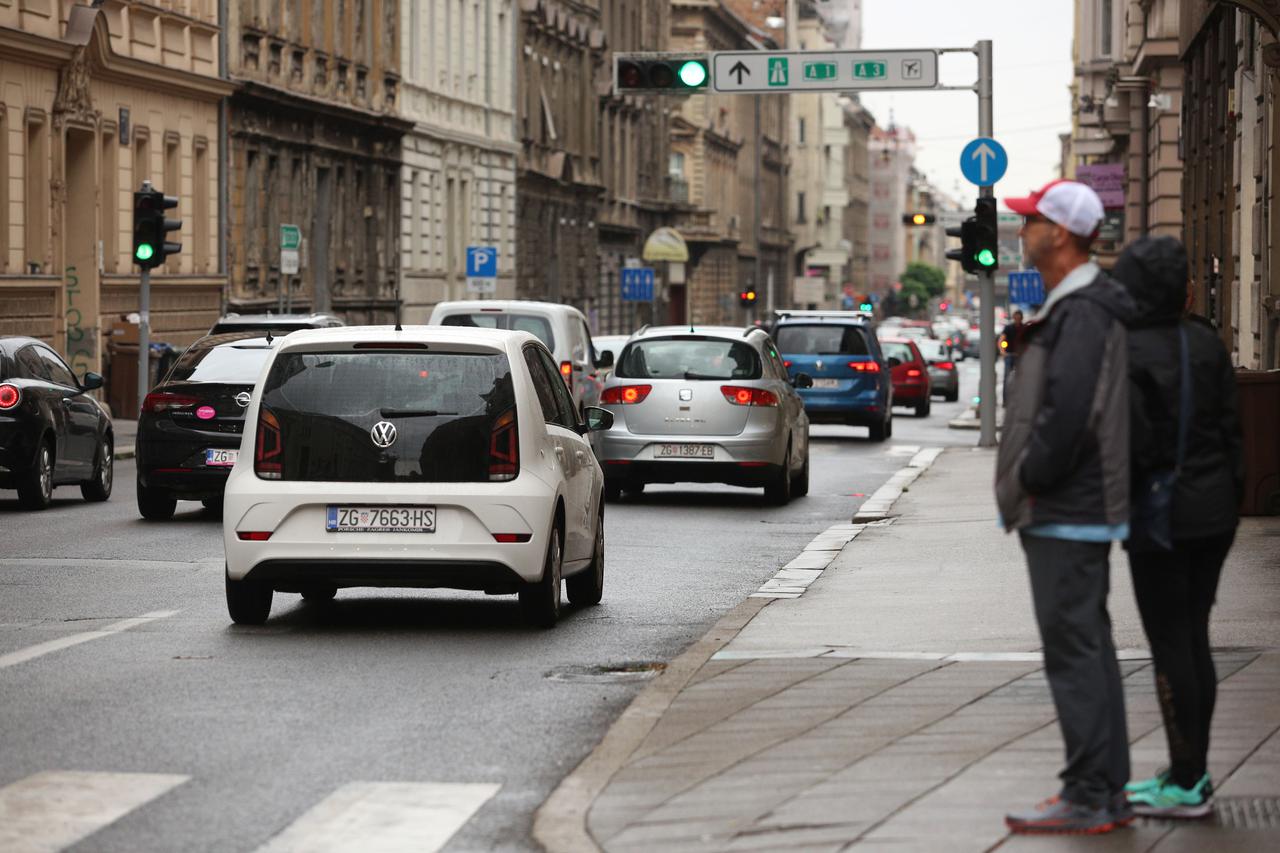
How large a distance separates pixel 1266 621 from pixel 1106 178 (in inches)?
1712

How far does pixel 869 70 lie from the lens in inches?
1438

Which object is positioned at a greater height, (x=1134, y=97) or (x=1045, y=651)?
(x=1134, y=97)

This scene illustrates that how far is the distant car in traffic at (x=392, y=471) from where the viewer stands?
12.4m

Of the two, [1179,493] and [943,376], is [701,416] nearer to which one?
[1179,493]

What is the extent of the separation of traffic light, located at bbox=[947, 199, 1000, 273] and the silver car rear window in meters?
8.58

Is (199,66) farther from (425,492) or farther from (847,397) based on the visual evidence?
(425,492)

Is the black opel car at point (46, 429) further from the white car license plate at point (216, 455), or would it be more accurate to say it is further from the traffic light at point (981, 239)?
the traffic light at point (981, 239)

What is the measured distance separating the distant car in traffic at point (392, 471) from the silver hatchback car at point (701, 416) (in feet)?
34.5

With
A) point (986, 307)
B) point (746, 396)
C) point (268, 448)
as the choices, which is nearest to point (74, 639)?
point (268, 448)

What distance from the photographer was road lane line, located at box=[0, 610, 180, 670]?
11.3m

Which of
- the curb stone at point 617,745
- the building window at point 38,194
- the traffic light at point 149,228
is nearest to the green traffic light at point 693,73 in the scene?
the traffic light at point 149,228

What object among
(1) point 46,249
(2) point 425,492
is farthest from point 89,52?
(2) point 425,492

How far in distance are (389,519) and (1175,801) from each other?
5.89m

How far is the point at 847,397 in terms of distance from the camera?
3778cm
